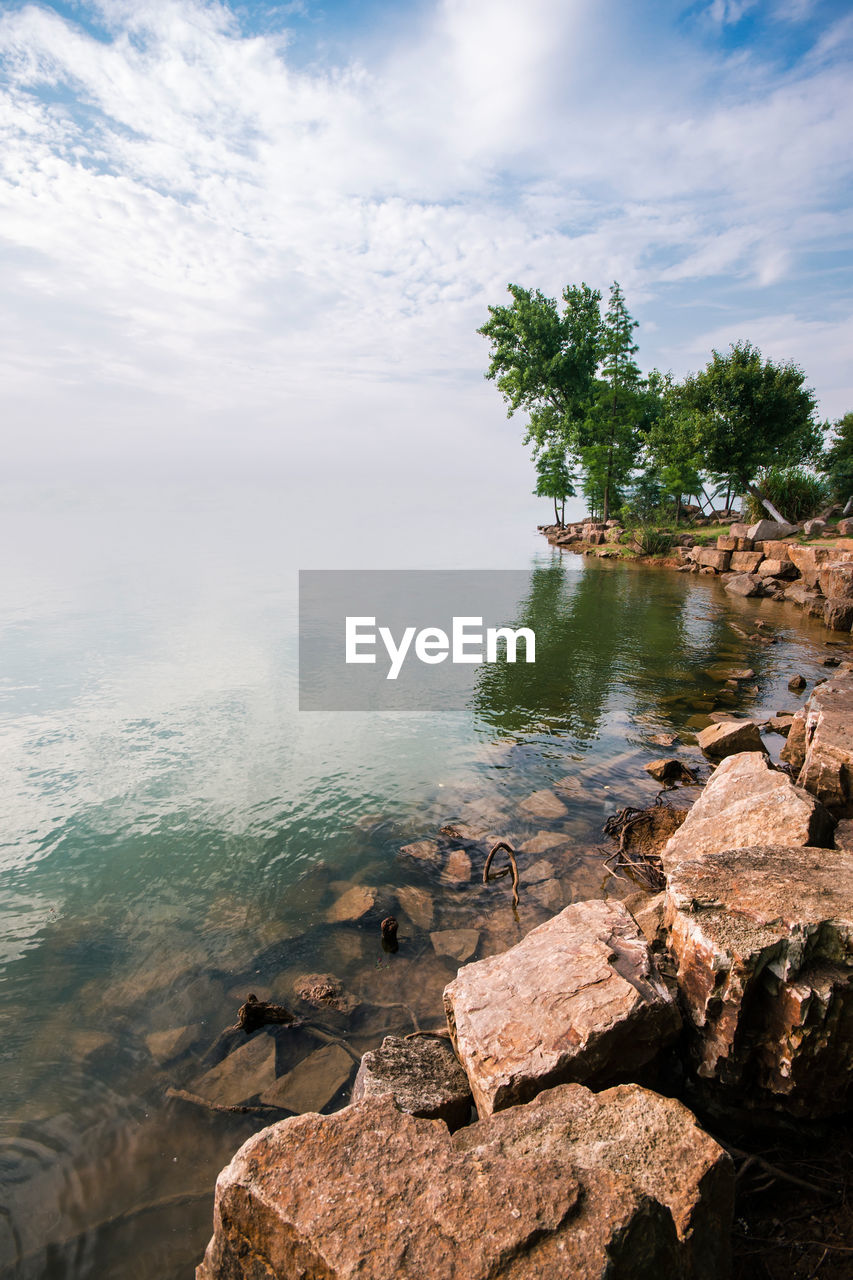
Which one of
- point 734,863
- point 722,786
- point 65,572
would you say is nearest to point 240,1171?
point 734,863

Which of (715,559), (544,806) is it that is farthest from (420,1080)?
(715,559)

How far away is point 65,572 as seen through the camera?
51.1 metres

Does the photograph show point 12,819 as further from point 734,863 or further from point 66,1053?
point 734,863

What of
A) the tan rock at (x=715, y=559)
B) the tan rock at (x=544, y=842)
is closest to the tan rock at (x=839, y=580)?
the tan rock at (x=715, y=559)

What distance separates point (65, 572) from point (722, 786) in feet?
182

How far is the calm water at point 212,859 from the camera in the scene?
468cm

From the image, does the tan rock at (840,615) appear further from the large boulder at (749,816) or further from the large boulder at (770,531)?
the large boulder at (749,816)

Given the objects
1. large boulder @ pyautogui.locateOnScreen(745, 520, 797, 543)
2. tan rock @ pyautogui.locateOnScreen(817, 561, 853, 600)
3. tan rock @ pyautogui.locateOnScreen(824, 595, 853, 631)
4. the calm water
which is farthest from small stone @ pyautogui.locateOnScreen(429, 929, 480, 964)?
large boulder @ pyautogui.locateOnScreen(745, 520, 797, 543)

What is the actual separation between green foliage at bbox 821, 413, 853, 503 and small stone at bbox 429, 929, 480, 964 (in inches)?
1916

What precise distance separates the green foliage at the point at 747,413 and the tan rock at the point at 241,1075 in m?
43.2

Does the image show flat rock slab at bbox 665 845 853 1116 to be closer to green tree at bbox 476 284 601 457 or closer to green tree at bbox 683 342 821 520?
green tree at bbox 683 342 821 520

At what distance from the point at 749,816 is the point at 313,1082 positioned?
15.3 ft

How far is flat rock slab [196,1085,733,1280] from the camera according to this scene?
7.34ft

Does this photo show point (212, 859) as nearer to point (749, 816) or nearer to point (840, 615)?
point (749, 816)
